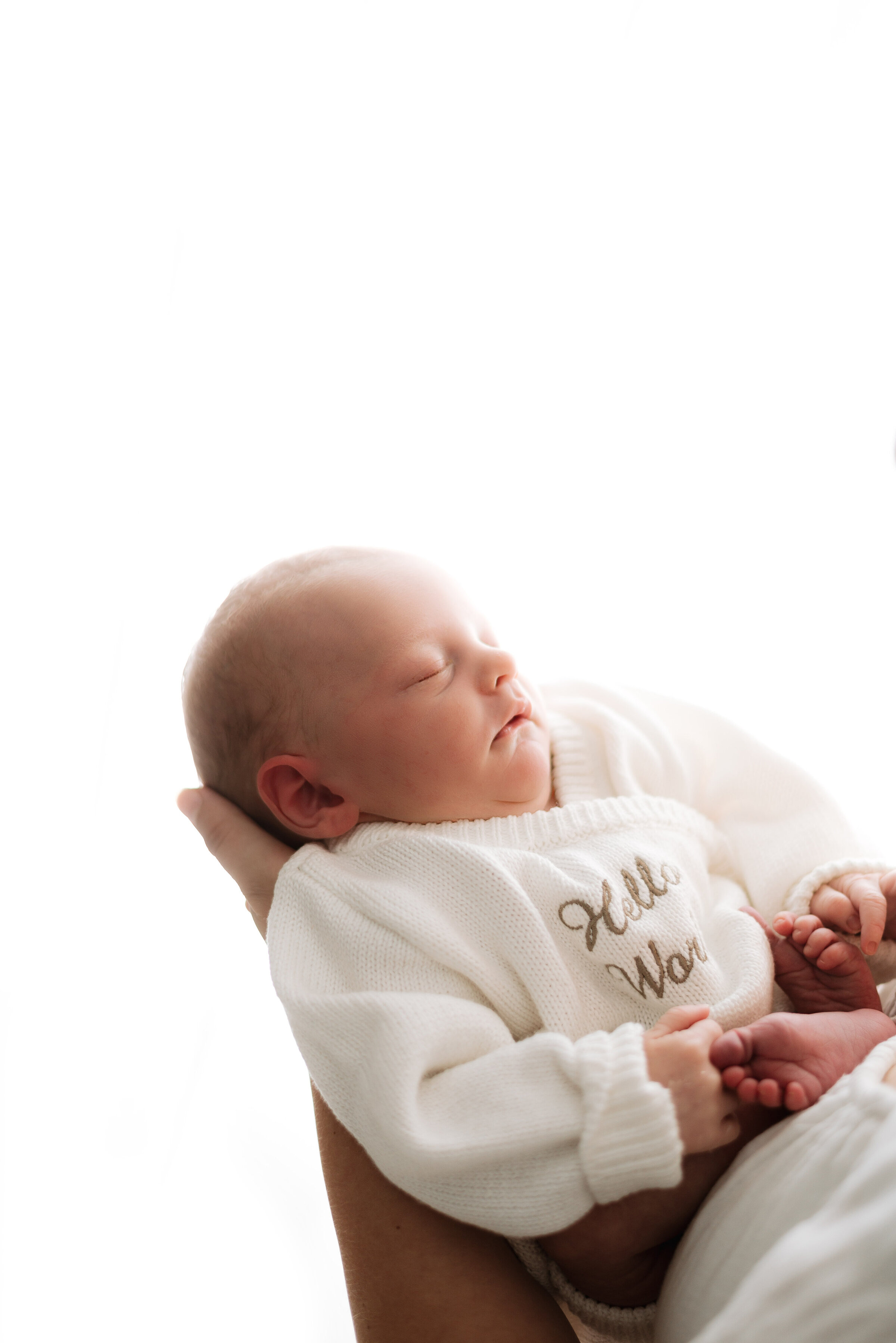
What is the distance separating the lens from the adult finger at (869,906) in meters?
0.94

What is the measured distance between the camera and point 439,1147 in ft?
2.58

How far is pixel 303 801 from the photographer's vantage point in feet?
3.64

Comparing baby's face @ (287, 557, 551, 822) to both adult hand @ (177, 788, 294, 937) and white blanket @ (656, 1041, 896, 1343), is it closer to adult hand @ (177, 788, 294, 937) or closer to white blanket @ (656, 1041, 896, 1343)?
adult hand @ (177, 788, 294, 937)

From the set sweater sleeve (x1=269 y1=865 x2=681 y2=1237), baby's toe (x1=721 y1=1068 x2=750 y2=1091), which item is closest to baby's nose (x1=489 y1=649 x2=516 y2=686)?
sweater sleeve (x1=269 y1=865 x2=681 y2=1237)

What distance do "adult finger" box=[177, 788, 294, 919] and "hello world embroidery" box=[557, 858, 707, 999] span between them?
13.4 inches

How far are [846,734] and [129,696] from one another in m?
1.19

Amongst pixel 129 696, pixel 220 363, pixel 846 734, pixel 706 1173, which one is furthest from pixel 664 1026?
pixel 220 363

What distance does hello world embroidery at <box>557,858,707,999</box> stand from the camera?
3.10ft

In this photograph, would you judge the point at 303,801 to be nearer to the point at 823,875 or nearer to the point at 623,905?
the point at 623,905

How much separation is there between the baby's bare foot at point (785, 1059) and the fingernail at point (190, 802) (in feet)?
2.16

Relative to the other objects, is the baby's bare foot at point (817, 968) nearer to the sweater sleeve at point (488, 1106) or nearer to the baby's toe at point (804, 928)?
the baby's toe at point (804, 928)

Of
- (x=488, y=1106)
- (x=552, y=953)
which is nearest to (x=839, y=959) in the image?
(x=552, y=953)

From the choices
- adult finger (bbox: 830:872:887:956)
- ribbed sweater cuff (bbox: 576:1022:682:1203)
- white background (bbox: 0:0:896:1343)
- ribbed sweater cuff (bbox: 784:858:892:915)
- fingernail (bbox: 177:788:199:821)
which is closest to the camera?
ribbed sweater cuff (bbox: 576:1022:682:1203)

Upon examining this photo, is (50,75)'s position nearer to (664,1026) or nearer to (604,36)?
(604,36)
